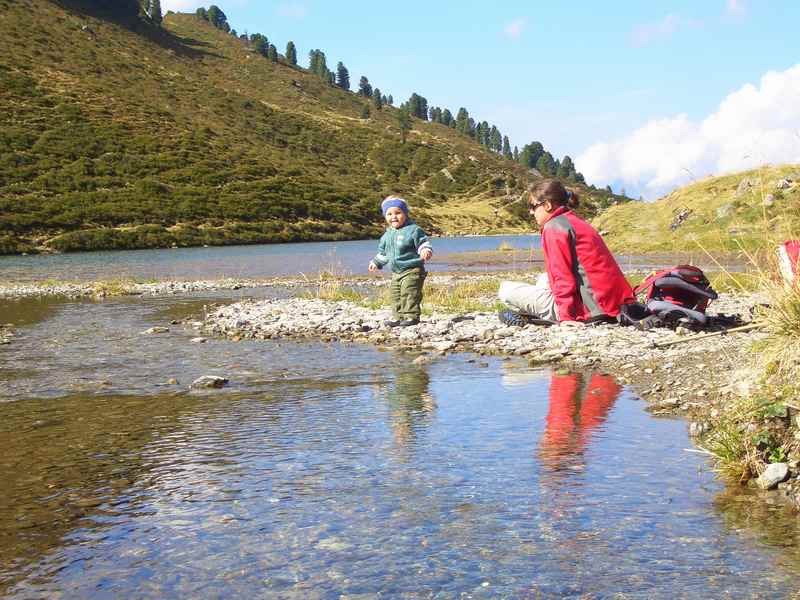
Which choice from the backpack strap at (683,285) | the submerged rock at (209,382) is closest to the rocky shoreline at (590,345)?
the backpack strap at (683,285)

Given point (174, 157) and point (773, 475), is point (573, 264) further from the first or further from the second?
point (174, 157)

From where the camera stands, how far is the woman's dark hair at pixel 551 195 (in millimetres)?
11055

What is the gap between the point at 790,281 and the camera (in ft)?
18.3

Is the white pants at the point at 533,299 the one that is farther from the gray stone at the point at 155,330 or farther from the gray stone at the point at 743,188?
the gray stone at the point at 743,188

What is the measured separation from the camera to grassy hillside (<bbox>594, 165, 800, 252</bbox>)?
28.6m

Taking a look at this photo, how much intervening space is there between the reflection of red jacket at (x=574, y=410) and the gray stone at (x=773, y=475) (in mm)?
1282

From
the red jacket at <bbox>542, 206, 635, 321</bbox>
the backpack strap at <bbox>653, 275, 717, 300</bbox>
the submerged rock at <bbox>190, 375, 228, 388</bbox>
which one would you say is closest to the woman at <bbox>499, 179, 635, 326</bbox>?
the red jacket at <bbox>542, 206, 635, 321</bbox>

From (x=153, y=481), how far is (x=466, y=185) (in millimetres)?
144563

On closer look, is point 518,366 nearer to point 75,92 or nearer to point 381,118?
point 75,92

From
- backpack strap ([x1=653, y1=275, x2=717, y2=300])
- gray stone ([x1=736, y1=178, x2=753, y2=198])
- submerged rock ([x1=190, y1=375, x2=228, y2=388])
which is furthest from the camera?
gray stone ([x1=736, y1=178, x2=753, y2=198])

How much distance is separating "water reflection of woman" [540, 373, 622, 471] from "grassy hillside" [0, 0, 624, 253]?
5163 centimetres

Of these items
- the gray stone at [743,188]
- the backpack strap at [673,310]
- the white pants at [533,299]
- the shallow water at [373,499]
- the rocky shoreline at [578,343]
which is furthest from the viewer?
the gray stone at [743,188]

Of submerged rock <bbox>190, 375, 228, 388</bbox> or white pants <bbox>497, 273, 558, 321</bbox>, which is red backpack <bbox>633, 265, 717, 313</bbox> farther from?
submerged rock <bbox>190, 375, 228, 388</bbox>

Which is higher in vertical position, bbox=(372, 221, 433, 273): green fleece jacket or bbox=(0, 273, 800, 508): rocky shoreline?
bbox=(372, 221, 433, 273): green fleece jacket
